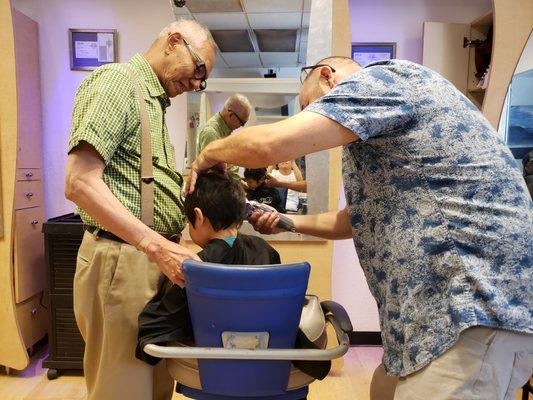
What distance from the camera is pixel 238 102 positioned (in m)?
2.32

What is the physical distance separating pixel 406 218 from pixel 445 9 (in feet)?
8.08

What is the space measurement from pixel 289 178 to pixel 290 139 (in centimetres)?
140

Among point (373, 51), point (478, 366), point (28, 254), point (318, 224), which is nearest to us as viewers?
point (478, 366)

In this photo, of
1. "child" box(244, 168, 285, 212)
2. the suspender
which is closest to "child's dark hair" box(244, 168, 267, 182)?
"child" box(244, 168, 285, 212)

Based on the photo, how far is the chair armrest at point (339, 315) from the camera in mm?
1297

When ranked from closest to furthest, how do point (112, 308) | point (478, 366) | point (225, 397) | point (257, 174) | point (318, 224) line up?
point (478, 366), point (225, 397), point (112, 308), point (318, 224), point (257, 174)

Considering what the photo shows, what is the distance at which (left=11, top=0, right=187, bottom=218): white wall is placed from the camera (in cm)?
275

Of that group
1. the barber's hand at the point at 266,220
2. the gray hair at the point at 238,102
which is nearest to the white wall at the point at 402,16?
the gray hair at the point at 238,102

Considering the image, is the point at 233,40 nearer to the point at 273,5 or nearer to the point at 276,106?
the point at 273,5

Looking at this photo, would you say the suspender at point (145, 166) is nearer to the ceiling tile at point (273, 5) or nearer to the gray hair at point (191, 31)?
the gray hair at point (191, 31)

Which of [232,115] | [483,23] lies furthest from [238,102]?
[483,23]

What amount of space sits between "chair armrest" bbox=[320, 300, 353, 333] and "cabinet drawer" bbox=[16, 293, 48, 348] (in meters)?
2.01

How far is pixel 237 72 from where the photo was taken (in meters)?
2.35

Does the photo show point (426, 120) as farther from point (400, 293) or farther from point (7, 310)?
point (7, 310)
